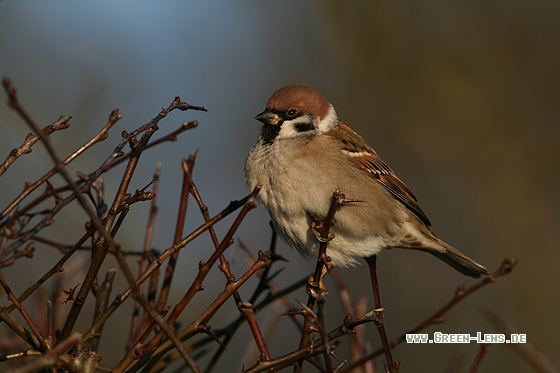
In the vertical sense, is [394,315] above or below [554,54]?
below

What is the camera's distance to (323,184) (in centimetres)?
276

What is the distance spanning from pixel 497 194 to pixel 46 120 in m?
4.35

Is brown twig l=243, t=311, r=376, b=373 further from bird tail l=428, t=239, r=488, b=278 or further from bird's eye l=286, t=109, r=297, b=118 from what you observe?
bird tail l=428, t=239, r=488, b=278

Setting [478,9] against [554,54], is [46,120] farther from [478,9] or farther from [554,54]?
[554,54]

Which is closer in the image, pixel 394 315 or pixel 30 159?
pixel 30 159

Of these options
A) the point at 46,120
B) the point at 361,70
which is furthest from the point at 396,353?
the point at 46,120

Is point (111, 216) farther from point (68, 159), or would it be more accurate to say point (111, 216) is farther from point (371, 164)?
point (371, 164)

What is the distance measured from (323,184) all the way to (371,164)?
1.84 feet

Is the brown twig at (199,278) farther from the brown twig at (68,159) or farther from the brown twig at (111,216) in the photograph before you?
the brown twig at (68,159)

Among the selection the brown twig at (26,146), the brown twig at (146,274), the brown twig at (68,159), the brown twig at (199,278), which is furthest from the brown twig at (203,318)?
the brown twig at (26,146)

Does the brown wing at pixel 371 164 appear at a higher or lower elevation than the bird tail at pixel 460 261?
higher

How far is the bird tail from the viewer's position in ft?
11.1

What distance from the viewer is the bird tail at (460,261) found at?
11.1ft

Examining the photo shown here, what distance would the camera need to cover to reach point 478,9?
20.6 feet
